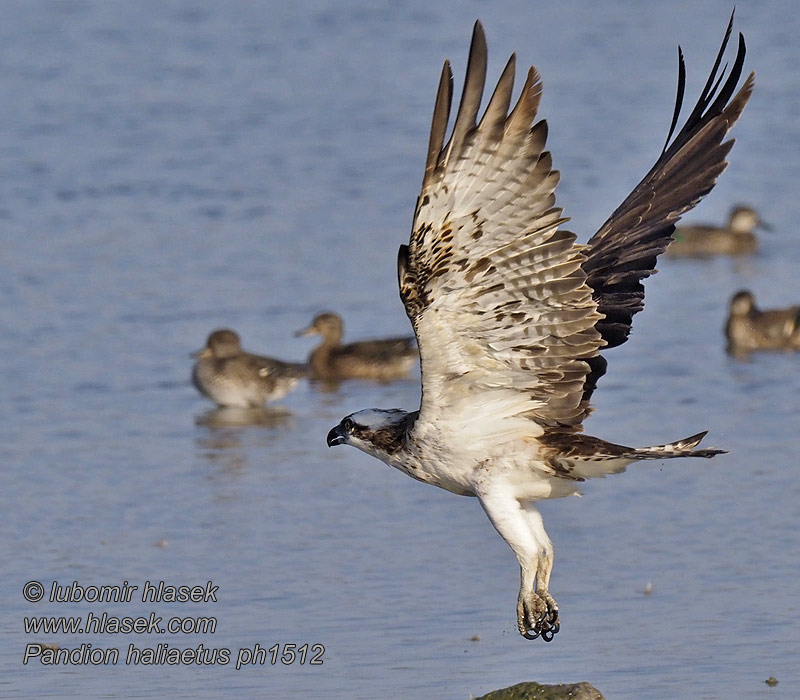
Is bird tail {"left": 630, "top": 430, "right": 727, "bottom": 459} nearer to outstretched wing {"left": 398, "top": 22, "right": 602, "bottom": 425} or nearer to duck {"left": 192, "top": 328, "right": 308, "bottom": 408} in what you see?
outstretched wing {"left": 398, "top": 22, "right": 602, "bottom": 425}

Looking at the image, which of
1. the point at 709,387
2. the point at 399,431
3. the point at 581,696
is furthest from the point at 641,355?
the point at 581,696

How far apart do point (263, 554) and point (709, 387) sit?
394 centimetres

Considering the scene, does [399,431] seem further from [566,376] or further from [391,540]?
[391,540]

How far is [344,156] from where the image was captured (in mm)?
17016

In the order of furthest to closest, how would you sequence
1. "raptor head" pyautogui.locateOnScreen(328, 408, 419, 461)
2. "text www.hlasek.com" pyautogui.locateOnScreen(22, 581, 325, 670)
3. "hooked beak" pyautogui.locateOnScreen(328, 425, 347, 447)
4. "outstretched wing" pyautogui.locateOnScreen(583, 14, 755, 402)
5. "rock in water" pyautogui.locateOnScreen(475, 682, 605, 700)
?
"outstretched wing" pyautogui.locateOnScreen(583, 14, 755, 402) → "hooked beak" pyautogui.locateOnScreen(328, 425, 347, 447) → "text www.hlasek.com" pyautogui.locateOnScreen(22, 581, 325, 670) → "raptor head" pyautogui.locateOnScreen(328, 408, 419, 461) → "rock in water" pyautogui.locateOnScreen(475, 682, 605, 700)

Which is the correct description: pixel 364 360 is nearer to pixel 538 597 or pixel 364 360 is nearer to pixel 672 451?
pixel 538 597

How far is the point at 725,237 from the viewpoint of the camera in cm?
1487

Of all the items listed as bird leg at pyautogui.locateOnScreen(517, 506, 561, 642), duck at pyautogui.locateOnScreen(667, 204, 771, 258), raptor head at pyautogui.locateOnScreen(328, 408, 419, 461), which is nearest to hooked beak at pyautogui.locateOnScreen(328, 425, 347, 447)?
raptor head at pyautogui.locateOnScreen(328, 408, 419, 461)

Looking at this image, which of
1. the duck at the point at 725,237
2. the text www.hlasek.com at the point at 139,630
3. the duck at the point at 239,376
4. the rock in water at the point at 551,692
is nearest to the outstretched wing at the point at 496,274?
the rock in water at the point at 551,692

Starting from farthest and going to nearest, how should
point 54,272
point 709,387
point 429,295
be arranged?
point 54,272 < point 709,387 < point 429,295

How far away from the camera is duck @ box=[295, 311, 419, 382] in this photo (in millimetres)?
11648

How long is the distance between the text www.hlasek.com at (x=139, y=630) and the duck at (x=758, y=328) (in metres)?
5.18

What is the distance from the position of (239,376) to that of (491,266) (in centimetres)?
524

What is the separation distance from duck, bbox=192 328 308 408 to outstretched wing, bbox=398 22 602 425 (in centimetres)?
466
